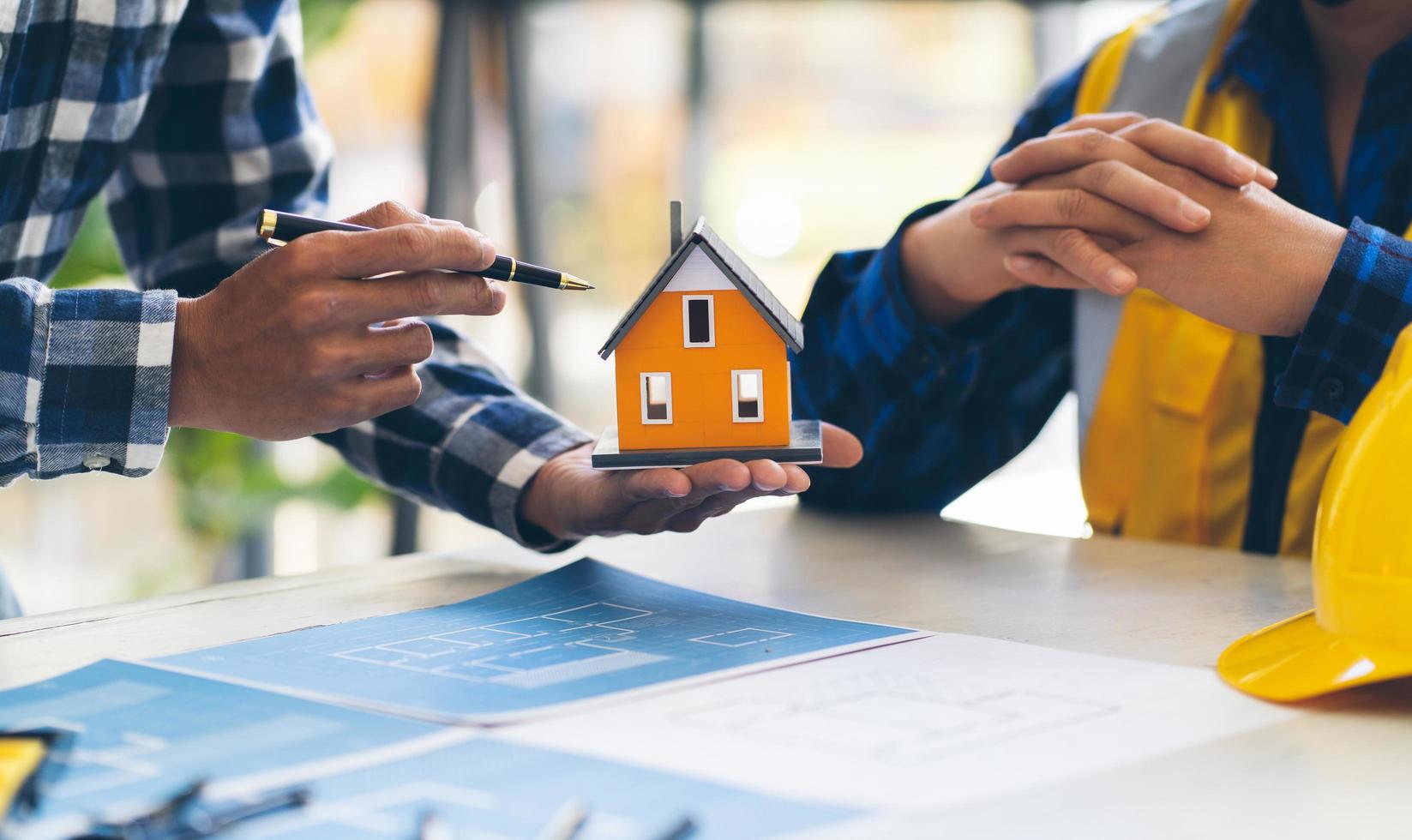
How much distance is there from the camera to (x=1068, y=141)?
1.04 metres

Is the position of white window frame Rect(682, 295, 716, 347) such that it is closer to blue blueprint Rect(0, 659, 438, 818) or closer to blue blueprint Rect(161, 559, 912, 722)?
blue blueprint Rect(161, 559, 912, 722)

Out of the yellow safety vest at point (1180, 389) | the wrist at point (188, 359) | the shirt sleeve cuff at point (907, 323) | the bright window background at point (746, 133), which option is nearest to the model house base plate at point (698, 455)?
the wrist at point (188, 359)

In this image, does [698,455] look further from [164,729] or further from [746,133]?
[746,133]

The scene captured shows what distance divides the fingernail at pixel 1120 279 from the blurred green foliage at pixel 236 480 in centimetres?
190

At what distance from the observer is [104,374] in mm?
817

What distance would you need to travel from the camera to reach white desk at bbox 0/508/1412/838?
52 centimetres

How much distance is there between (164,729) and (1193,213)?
2.61 feet

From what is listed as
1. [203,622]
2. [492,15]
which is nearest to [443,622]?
[203,622]

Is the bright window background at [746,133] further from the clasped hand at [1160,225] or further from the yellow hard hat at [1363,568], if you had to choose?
the yellow hard hat at [1363,568]

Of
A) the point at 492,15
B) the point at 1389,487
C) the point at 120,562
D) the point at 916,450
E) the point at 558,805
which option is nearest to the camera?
the point at 558,805

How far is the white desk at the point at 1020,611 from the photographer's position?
0.52 meters

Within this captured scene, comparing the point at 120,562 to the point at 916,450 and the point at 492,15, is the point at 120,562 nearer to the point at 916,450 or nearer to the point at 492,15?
the point at 492,15

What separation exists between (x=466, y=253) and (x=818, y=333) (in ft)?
2.03

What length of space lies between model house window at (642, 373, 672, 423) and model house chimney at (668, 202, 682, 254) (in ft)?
0.29
